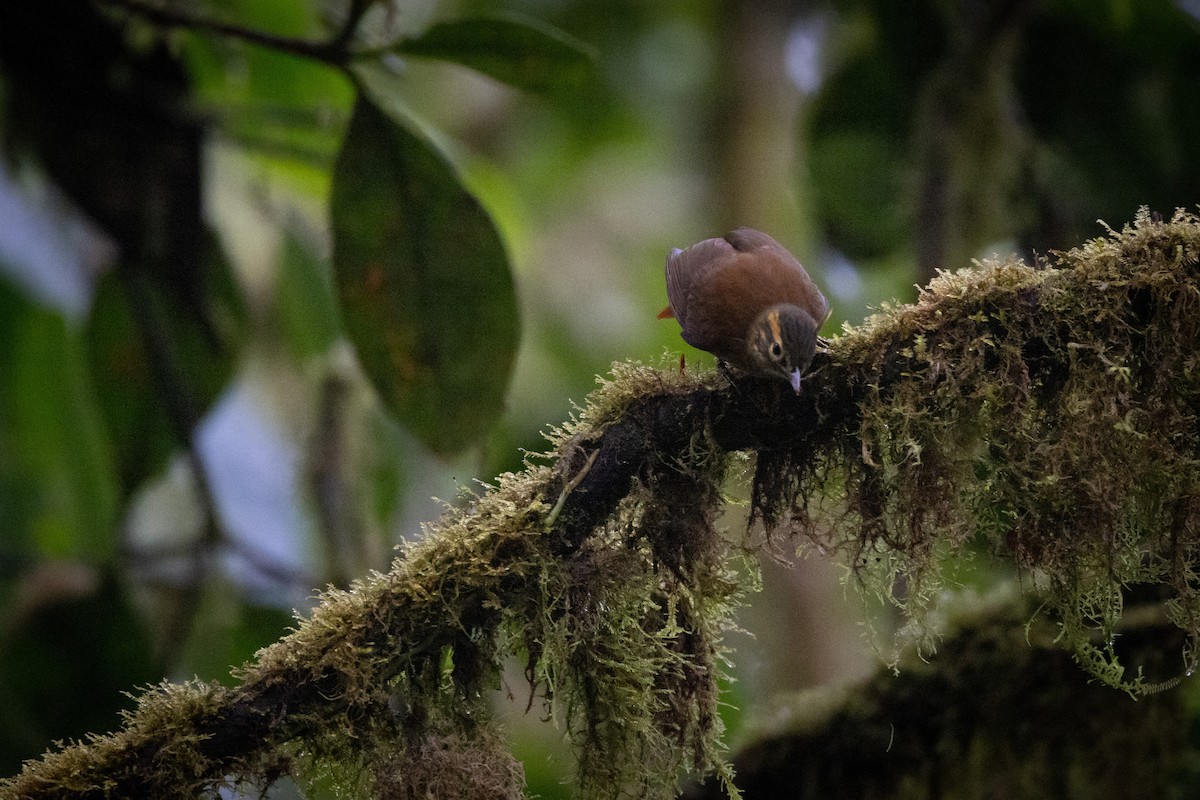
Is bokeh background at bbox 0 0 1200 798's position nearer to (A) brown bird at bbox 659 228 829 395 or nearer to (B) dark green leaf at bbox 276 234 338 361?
(B) dark green leaf at bbox 276 234 338 361

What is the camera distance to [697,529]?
1.66 metres

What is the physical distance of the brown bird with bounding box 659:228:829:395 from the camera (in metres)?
1.64

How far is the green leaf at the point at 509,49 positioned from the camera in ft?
7.57

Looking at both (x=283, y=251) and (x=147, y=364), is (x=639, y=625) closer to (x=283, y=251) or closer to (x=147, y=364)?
(x=147, y=364)

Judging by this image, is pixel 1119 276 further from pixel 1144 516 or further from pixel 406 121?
pixel 406 121

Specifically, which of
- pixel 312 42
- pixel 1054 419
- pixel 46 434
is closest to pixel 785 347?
pixel 1054 419

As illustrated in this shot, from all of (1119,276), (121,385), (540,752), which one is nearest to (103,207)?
(121,385)

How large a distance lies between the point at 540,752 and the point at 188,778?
2091mm

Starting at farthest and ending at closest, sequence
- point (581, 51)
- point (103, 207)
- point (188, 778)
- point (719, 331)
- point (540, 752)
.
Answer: point (540, 752), point (103, 207), point (581, 51), point (719, 331), point (188, 778)

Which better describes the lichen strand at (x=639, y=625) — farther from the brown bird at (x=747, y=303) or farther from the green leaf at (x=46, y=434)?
the green leaf at (x=46, y=434)

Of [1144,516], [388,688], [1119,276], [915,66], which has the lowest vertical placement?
[388,688]

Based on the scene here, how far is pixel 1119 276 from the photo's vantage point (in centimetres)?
155

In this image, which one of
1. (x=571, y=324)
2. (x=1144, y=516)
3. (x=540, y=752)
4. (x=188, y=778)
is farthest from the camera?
(x=571, y=324)

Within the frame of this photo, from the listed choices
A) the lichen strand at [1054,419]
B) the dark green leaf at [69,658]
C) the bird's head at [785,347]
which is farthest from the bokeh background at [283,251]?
the lichen strand at [1054,419]
